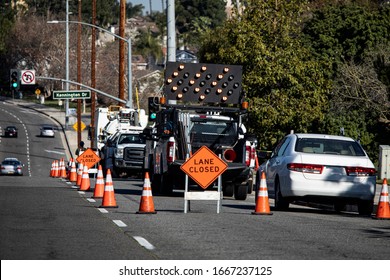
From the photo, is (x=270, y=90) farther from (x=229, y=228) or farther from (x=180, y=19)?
(x=180, y=19)

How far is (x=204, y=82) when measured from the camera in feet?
95.3

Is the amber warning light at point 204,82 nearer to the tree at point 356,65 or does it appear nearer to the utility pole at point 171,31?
the utility pole at point 171,31

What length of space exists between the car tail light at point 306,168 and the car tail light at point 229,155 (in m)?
5.89

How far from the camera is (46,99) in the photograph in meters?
133

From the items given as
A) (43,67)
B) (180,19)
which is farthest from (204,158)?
(180,19)

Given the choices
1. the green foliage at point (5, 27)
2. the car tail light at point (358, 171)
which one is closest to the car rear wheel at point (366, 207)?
the car tail light at point (358, 171)

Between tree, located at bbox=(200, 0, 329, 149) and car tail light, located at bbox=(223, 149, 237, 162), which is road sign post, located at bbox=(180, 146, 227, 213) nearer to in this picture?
car tail light, located at bbox=(223, 149, 237, 162)

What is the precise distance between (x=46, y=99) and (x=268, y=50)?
8833 centimetres

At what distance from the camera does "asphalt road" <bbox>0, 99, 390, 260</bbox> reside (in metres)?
12.6

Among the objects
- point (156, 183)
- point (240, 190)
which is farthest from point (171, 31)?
point (240, 190)

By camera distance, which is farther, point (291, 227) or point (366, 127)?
point (366, 127)

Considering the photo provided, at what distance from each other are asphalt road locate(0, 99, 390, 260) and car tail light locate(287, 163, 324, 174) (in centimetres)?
88

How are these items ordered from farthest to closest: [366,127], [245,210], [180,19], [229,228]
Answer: [180,19] → [366,127] → [245,210] → [229,228]

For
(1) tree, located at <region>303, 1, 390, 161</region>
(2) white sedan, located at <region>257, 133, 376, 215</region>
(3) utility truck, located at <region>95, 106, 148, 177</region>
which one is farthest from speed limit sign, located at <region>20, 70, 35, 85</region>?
(2) white sedan, located at <region>257, 133, 376, 215</region>
